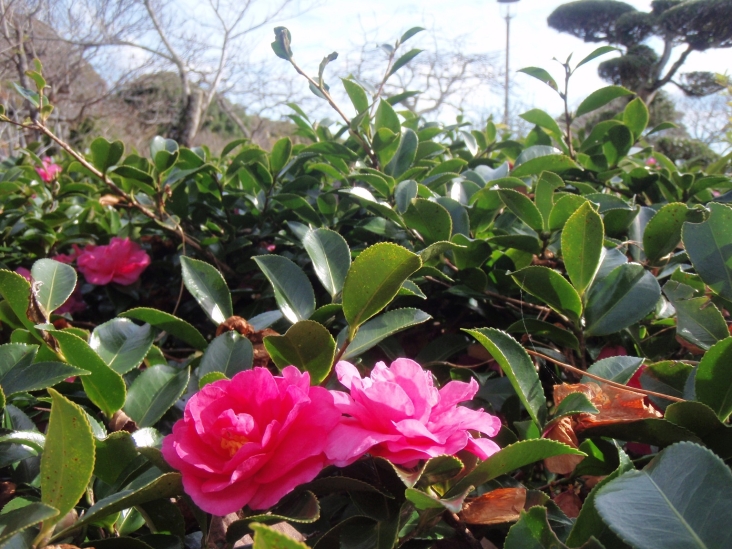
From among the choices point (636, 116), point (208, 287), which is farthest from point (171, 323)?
point (636, 116)

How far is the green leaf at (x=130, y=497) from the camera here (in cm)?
36

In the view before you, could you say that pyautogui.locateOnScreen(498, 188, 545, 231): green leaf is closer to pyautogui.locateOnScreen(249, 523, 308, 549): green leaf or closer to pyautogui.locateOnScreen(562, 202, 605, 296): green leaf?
pyautogui.locateOnScreen(562, 202, 605, 296): green leaf

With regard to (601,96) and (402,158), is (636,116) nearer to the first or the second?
(601,96)

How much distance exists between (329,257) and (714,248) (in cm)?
38

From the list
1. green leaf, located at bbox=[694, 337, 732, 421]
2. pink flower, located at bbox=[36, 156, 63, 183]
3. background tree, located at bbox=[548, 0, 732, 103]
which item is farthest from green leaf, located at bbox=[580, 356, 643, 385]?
background tree, located at bbox=[548, 0, 732, 103]

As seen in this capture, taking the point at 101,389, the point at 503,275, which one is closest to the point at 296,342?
the point at 101,389

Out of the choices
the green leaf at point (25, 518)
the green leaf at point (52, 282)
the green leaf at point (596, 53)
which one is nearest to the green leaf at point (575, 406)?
the green leaf at point (25, 518)

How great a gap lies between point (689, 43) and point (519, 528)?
15.5 metres

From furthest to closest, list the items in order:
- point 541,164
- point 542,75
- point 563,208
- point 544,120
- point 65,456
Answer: point 544,120
point 542,75
point 541,164
point 563,208
point 65,456

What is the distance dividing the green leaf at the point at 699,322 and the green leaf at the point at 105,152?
0.89 meters

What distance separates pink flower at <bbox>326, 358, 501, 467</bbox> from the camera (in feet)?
1.23

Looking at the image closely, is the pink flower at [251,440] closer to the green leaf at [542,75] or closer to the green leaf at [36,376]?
the green leaf at [36,376]

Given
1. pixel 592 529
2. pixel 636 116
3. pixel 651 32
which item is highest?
pixel 651 32

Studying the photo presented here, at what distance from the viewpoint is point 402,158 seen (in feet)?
3.22
